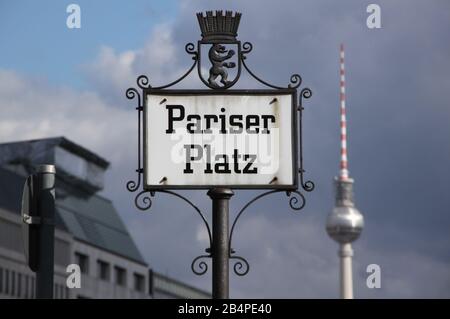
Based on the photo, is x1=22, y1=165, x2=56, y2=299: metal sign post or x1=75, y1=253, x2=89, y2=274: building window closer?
x1=22, y1=165, x2=56, y2=299: metal sign post

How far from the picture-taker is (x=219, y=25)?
7.93 m

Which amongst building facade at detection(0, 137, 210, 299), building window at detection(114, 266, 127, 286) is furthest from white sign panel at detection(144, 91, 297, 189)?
building window at detection(114, 266, 127, 286)

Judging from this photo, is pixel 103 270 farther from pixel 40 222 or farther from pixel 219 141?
pixel 219 141

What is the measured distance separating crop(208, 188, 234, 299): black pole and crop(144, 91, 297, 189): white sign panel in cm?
8

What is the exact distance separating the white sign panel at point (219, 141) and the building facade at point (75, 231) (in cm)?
9341

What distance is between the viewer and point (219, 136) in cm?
752

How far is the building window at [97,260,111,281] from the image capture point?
12062cm

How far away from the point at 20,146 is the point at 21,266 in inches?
732

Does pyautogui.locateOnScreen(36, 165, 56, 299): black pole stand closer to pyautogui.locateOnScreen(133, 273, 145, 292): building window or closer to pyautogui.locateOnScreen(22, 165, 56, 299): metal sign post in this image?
pyautogui.locateOnScreen(22, 165, 56, 299): metal sign post

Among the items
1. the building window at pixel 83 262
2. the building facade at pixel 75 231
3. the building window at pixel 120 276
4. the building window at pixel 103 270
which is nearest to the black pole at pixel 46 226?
the building facade at pixel 75 231

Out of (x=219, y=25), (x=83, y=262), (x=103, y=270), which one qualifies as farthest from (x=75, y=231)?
(x=219, y=25)

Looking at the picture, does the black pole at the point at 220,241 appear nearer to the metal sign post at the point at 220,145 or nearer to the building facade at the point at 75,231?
the metal sign post at the point at 220,145

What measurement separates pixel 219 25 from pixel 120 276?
119979 millimetres

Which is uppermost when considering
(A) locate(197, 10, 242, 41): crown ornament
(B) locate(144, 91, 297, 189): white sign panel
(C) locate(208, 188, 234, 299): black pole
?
(A) locate(197, 10, 242, 41): crown ornament
